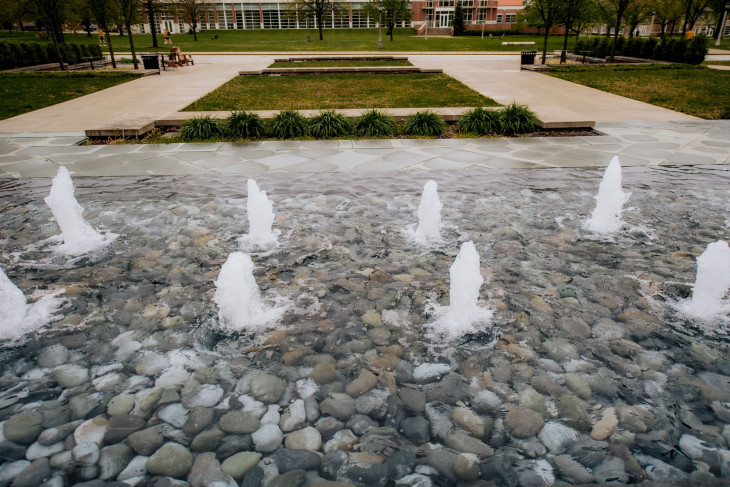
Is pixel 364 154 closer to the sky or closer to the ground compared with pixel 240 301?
closer to the sky

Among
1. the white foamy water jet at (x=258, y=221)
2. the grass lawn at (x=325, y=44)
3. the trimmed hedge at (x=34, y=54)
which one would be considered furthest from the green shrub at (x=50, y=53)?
the white foamy water jet at (x=258, y=221)

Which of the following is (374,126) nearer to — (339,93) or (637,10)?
(339,93)

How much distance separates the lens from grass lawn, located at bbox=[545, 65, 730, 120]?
11484 mm

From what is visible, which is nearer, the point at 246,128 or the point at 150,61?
the point at 246,128

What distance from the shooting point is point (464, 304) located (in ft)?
11.4

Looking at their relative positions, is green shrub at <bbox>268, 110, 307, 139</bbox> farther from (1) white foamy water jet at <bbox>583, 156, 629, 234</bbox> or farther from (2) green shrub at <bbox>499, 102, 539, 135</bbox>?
(1) white foamy water jet at <bbox>583, 156, 629, 234</bbox>

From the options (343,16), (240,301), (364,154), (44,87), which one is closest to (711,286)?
(240,301)

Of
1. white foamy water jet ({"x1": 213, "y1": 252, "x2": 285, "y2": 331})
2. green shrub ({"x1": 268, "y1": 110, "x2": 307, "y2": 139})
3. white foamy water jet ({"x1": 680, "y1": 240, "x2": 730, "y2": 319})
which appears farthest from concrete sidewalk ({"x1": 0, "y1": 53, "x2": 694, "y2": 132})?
white foamy water jet ({"x1": 213, "y1": 252, "x2": 285, "y2": 331})

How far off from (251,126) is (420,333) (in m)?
6.78

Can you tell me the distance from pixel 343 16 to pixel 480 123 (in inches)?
2675

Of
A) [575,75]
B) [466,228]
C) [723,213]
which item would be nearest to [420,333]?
[466,228]

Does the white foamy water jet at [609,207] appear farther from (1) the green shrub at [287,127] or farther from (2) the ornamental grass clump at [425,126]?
(1) the green shrub at [287,127]

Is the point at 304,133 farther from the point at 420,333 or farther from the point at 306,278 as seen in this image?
the point at 420,333

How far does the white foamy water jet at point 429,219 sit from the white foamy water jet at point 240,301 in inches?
69.0
